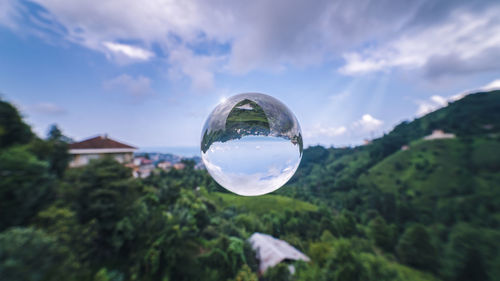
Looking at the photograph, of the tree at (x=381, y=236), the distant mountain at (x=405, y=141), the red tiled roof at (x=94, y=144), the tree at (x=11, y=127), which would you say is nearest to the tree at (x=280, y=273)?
the tree at (x=11, y=127)

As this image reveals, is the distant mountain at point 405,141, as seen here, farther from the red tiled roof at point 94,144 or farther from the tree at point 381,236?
the red tiled roof at point 94,144

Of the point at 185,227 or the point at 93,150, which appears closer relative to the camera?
the point at 185,227

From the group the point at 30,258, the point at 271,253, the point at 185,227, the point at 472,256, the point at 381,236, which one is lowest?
the point at 381,236

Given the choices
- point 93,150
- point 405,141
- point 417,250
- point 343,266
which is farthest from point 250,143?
point 405,141

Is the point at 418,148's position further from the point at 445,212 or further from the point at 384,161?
the point at 445,212

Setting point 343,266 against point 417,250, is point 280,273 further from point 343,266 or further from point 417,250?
point 417,250

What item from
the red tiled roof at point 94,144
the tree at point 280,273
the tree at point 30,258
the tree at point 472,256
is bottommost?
the tree at point 472,256

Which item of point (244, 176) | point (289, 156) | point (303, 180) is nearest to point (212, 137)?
point (244, 176)
